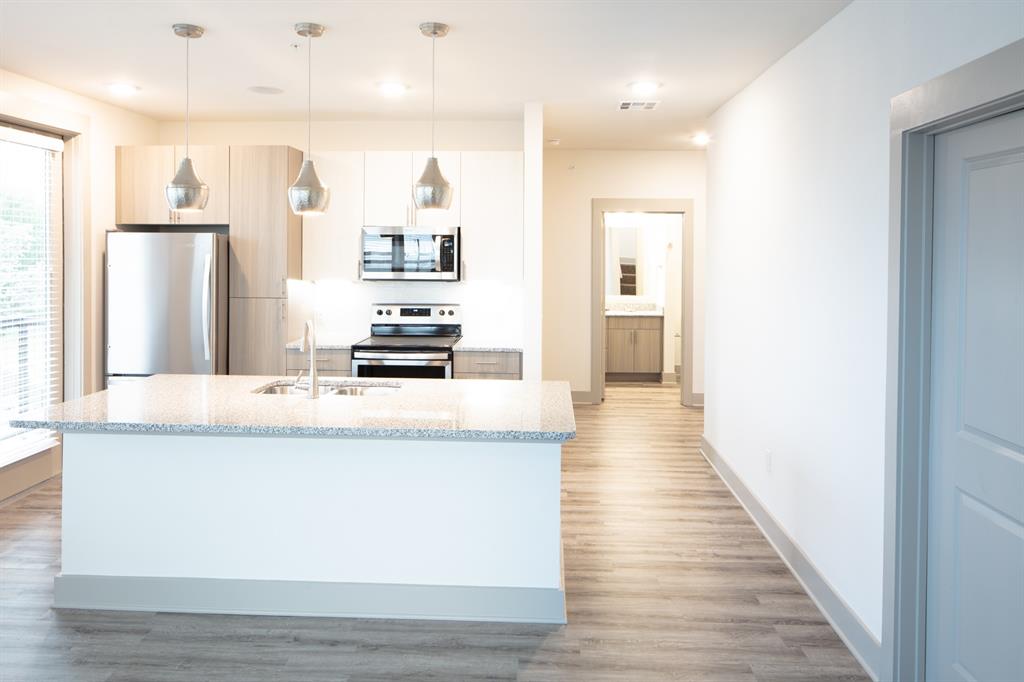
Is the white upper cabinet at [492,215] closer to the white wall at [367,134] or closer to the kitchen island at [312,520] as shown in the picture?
the white wall at [367,134]

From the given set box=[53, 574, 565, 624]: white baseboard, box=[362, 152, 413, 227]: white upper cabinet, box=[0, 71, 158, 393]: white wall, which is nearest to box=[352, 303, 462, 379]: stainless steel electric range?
box=[362, 152, 413, 227]: white upper cabinet

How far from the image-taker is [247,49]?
14.4 ft

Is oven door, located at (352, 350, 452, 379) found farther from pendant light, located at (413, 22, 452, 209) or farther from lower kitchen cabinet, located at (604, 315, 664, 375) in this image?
lower kitchen cabinet, located at (604, 315, 664, 375)

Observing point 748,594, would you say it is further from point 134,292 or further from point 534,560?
point 134,292

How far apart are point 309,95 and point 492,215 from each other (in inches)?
59.5

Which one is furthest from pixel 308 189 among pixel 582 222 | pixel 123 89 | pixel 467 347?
→ pixel 582 222

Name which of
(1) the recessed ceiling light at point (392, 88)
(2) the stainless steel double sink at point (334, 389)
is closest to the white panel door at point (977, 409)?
(2) the stainless steel double sink at point (334, 389)

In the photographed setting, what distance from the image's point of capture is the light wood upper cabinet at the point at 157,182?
591cm

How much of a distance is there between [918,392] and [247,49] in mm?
3592

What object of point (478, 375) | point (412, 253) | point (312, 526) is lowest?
point (312, 526)

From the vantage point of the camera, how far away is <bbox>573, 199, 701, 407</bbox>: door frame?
27.5 feet

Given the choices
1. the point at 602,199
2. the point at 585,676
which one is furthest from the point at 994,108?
the point at 602,199

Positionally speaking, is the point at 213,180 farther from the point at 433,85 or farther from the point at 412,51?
the point at 412,51

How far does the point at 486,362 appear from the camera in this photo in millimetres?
5871
